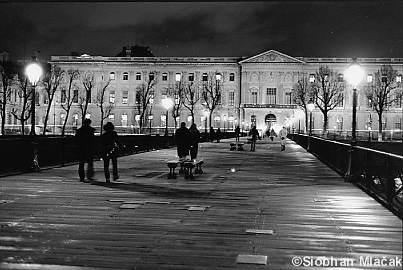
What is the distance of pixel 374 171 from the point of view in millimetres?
13383

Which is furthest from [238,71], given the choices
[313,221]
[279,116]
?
[313,221]

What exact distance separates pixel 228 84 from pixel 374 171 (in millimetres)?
112418

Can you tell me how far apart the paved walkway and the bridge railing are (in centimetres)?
31

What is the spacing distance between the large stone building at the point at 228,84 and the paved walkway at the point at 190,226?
344 feet

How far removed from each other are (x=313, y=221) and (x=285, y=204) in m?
2.10

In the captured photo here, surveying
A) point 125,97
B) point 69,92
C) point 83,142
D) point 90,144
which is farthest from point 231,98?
point 83,142

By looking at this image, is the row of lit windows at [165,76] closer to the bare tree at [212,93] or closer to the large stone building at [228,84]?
the large stone building at [228,84]

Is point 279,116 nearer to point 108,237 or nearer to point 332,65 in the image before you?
point 332,65

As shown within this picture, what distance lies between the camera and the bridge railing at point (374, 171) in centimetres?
1073

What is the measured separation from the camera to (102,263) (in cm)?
636

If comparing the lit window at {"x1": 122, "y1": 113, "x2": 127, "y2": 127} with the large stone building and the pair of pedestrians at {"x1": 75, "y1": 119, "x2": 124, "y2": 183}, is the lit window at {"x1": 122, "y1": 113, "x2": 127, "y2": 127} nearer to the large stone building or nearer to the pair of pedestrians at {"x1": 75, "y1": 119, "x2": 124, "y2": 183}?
the large stone building
